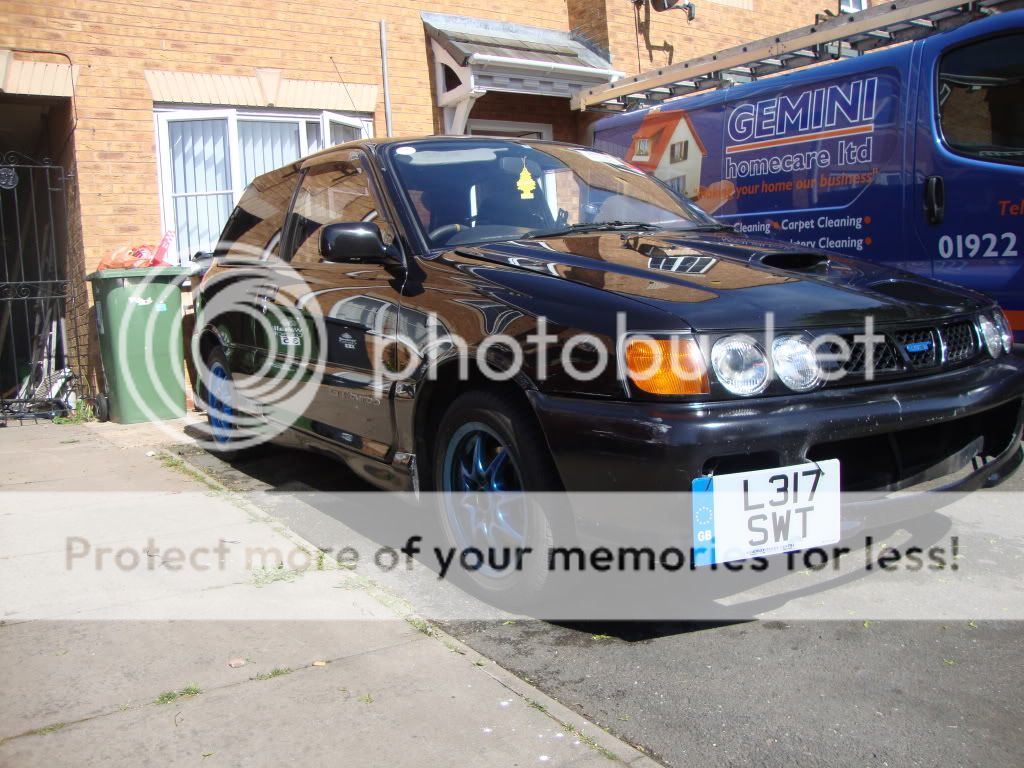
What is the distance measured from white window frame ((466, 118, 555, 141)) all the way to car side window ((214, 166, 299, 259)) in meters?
5.18

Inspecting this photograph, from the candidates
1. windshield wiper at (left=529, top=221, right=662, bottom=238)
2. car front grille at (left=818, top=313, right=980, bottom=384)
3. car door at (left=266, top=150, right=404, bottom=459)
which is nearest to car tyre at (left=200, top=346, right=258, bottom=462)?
car door at (left=266, top=150, right=404, bottom=459)

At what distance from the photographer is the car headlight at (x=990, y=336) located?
3.57m

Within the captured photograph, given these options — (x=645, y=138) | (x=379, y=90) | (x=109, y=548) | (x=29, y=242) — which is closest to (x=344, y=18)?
(x=379, y=90)

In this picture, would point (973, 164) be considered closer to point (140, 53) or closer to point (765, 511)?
point (765, 511)

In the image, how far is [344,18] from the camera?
9508 mm

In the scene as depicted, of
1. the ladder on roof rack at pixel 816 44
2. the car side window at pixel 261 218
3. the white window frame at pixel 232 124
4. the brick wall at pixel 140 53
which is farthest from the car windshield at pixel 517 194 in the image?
the brick wall at pixel 140 53

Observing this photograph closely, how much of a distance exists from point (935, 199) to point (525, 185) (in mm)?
2652

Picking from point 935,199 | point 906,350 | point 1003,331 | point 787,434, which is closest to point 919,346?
point 906,350

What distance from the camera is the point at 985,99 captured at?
215 inches

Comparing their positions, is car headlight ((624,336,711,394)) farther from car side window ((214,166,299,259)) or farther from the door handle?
the door handle

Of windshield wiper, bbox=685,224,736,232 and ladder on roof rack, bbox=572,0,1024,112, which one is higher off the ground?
ladder on roof rack, bbox=572,0,1024,112

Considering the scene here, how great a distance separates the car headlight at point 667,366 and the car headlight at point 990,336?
1420 mm

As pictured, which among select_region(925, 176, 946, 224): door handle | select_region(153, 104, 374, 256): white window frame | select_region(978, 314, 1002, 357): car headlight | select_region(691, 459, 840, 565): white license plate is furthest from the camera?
select_region(153, 104, 374, 256): white window frame

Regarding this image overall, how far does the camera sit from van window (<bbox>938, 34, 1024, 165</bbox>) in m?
5.31
